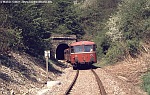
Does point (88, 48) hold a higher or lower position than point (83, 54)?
higher

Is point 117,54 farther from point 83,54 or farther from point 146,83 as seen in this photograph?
point 146,83

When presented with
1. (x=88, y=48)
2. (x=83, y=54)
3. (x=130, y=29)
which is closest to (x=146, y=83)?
(x=83, y=54)

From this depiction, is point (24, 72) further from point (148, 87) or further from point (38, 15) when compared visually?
point (38, 15)

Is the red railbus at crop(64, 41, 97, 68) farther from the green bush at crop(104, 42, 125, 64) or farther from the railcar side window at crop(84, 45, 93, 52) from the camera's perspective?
the green bush at crop(104, 42, 125, 64)

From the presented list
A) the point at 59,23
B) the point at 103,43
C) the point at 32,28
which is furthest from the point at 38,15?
the point at 59,23

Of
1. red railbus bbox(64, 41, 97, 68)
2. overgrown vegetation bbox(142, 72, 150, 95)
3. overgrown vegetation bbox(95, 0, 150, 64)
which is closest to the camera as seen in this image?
overgrown vegetation bbox(142, 72, 150, 95)

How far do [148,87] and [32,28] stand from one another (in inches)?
513

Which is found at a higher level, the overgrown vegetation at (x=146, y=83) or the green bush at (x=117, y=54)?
the green bush at (x=117, y=54)

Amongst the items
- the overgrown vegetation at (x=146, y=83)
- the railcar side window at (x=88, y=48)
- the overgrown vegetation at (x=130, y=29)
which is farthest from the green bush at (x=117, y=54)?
the overgrown vegetation at (x=146, y=83)

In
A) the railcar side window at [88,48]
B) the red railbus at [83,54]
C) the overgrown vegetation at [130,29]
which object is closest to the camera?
the overgrown vegetation at [130,29]

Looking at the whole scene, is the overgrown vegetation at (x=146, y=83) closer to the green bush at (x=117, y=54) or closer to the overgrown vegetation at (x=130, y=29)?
the overgrown vegetation at (x=130, y=29)

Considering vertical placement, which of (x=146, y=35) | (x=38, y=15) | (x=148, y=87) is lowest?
(x=148, y=87)

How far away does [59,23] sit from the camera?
60.8 m

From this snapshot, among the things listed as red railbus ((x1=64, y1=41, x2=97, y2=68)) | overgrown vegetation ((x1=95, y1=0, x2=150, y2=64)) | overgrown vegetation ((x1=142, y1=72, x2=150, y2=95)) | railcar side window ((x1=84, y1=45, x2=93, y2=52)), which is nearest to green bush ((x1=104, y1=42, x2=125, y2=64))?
overgrown vegetation ((x1=95, y1=0, x2=150, y2=64))
